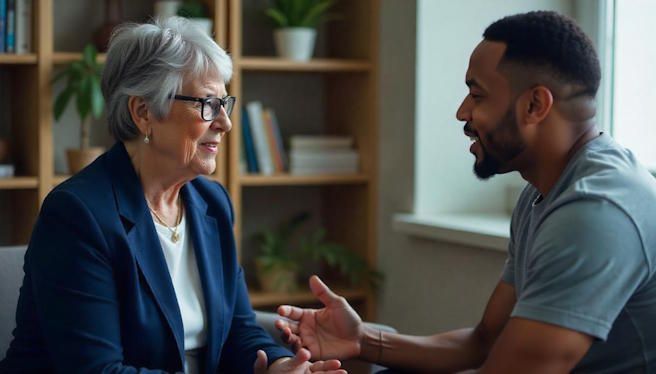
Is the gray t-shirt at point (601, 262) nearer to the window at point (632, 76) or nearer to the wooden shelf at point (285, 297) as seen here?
the window at point (632, 76)

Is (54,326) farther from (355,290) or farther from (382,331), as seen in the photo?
(355,290)

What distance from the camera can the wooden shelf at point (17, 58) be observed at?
9.70 ft

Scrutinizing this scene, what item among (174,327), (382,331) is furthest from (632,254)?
(174,327)

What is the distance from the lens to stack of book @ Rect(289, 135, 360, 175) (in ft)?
11.2

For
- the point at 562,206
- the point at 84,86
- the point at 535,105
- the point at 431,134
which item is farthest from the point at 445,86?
the point at 562,206

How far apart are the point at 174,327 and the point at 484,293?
125 centimetres

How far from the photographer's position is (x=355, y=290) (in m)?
3.44

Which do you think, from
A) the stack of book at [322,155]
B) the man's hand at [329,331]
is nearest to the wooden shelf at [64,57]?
the stack of book at [322,155]

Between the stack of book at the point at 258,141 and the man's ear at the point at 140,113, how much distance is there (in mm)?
1371

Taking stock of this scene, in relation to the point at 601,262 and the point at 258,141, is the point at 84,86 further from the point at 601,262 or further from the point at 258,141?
the point at 601,262

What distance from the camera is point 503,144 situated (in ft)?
5.23

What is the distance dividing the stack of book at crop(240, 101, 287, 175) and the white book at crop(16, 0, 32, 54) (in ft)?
2.46

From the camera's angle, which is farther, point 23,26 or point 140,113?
point 23,26

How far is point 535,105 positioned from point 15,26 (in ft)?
6.60
